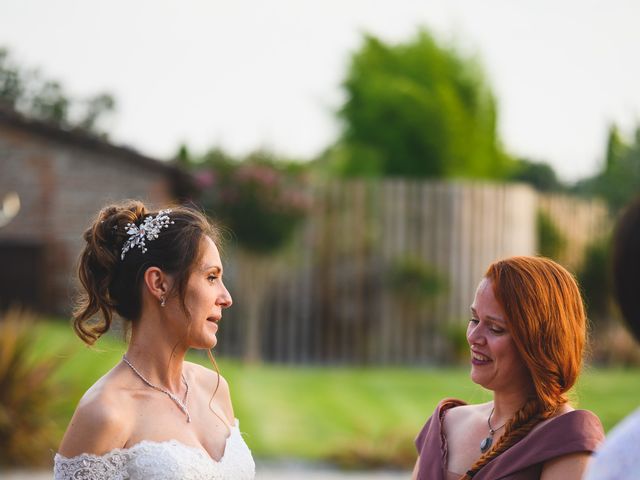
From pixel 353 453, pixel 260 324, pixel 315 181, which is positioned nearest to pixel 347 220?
pixel 315 181

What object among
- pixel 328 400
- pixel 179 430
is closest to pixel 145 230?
pixel 179 430

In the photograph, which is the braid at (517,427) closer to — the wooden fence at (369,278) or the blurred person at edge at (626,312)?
the blurred person at edge at (626,312)

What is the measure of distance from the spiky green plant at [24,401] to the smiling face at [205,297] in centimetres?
513

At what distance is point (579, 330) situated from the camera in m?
2.53

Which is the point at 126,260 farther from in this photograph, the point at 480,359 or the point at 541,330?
the point at 541,330

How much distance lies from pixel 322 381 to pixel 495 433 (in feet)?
28.0

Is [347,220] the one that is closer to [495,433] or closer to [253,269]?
[253,269]

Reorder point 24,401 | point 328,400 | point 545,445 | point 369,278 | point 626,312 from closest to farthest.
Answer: point 626,312 → point 545,445 → point 24,401 → point 328,400 → point 369,278

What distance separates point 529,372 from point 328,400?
7.40m

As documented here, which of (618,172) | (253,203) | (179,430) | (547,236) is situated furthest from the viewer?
(547,236)

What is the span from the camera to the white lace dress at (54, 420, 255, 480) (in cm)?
249

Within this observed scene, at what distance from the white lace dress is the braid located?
2.22 feet

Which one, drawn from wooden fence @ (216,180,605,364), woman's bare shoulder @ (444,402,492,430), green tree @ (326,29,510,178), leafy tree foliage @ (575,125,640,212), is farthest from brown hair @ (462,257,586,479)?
green tree @ (326,29,510,178)

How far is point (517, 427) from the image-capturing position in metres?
2.55
